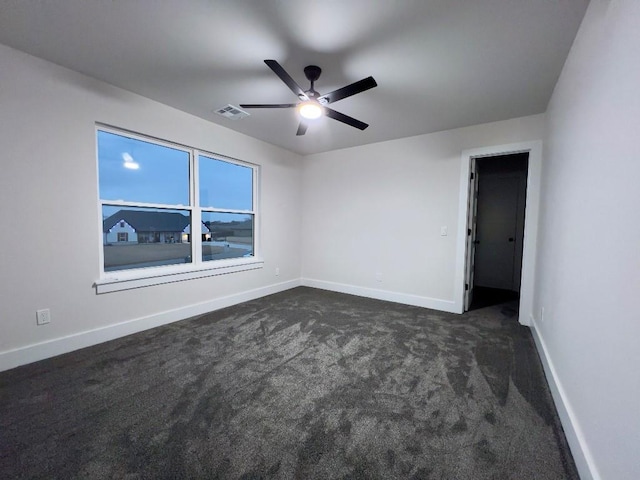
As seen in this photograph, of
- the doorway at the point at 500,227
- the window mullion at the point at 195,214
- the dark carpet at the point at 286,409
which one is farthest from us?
the doorway at the point at 500,227

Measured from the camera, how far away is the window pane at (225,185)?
360 centimetres

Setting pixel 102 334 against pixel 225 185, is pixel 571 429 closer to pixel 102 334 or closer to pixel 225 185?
pixel 102 334

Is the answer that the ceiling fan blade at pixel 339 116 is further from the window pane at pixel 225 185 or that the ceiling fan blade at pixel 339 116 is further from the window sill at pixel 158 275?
the window sill at pixel 158 275

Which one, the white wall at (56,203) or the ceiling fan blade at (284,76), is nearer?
the ceiling fan blade at (284,76)

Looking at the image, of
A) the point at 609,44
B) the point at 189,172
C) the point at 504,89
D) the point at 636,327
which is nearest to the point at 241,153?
the point at 189,172

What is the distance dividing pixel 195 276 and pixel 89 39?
2.43 meters

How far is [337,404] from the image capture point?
177 cm

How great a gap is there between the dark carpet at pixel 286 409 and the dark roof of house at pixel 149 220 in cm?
119

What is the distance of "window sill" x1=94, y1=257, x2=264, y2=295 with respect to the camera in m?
2.68

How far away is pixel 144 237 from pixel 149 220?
0.67 feet

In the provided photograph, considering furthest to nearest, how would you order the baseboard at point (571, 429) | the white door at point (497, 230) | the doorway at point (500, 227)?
the white door at point (497, 230), the doorway at point (500, 227), the baseboard at point (571, 429)

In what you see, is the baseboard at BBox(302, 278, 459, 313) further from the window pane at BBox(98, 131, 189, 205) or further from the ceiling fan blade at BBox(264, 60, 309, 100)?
the ceiling fan blade at BBox(264, 60, 309, 100)

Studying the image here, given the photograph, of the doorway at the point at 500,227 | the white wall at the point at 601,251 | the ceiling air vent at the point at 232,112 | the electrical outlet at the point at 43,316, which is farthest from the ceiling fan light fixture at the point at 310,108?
the doorway at the point at 500,227

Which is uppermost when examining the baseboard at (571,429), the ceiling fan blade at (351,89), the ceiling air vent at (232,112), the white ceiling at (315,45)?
the white ceiling at (315,45)
